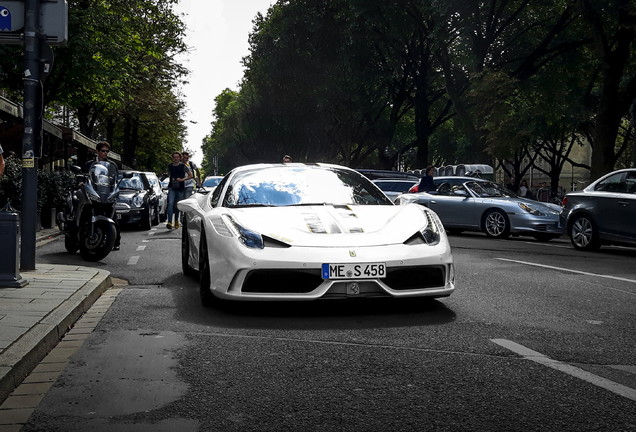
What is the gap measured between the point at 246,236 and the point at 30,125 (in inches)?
144

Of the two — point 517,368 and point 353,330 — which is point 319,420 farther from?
point 353,330

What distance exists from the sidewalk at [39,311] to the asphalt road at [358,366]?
242 millimetres

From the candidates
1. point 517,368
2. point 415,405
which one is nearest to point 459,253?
point 517,368

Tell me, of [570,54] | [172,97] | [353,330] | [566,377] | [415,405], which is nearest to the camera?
[415,405]

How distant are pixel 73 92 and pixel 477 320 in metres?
23.2

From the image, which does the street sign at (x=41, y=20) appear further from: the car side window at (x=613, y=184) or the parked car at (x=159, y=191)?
the parked car at (x=159, y=191)


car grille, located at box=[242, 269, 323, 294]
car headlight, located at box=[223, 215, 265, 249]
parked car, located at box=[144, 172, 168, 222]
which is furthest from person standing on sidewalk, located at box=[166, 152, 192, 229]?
car grille, located at box=[242, 269, 323, 294]

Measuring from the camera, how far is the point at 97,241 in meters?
11.7

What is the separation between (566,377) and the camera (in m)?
4.58

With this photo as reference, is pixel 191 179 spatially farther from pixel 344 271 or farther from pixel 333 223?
pixel 344 271

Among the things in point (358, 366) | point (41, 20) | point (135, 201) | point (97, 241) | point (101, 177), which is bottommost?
point (358, 366)

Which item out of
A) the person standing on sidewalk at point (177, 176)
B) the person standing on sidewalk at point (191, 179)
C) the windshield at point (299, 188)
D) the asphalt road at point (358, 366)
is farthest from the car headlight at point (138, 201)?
the windshield at point (299, 188)

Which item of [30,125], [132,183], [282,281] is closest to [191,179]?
[132,183]

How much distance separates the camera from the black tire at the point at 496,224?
18116mm
